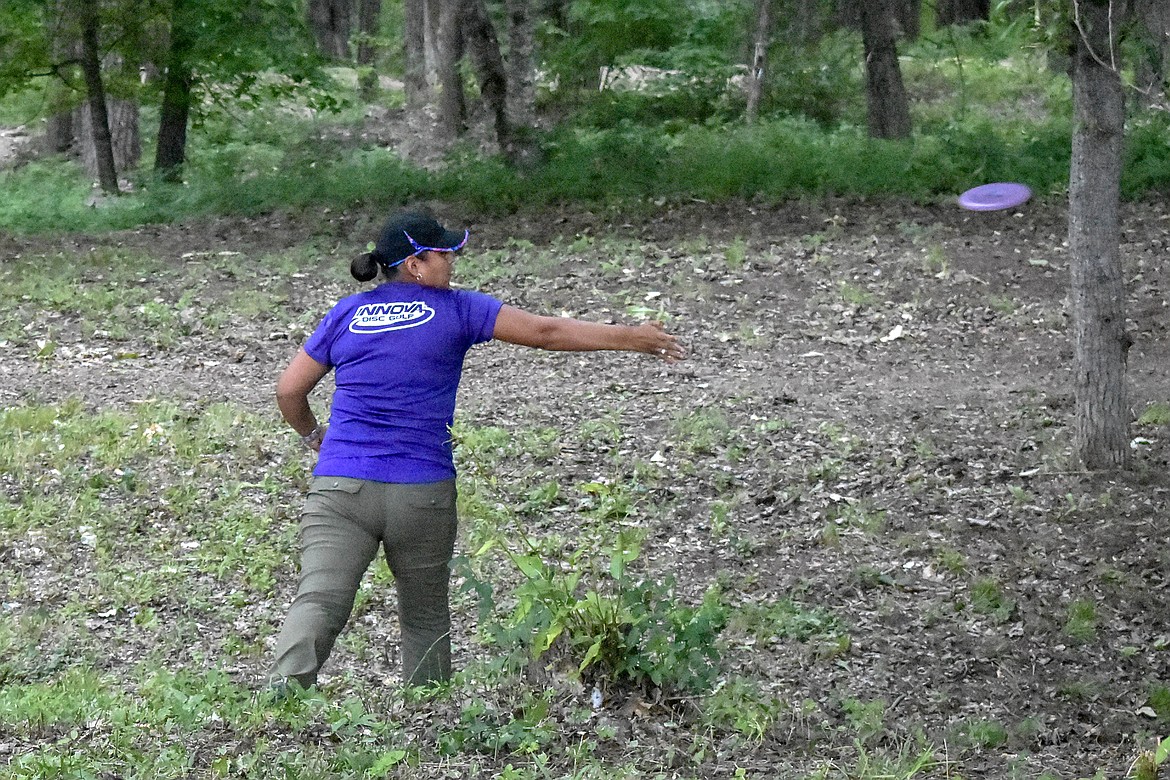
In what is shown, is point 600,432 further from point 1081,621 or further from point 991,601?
point 1081,621

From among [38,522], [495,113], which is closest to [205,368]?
[38,522]

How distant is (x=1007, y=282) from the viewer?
1178cm

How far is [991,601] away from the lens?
6.23 meters

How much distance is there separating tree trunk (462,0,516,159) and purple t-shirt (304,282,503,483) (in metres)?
11.5

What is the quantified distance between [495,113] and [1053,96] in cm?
1050

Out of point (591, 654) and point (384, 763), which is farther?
point (591, 654)

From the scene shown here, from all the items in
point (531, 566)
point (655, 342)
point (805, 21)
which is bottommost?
point (805, 21)

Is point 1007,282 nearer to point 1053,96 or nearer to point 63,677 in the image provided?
point 63,677

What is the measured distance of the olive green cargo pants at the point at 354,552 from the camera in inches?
173

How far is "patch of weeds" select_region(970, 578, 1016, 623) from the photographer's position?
614 centimetres

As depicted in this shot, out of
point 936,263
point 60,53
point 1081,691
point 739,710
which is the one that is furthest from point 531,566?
point 60,53

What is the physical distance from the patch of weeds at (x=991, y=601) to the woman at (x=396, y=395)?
8.35 ft

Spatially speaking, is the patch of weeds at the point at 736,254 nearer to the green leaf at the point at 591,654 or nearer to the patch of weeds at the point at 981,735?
the patch of weeds at the point at 981,735

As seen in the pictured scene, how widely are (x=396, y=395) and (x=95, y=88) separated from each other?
14.3 m
